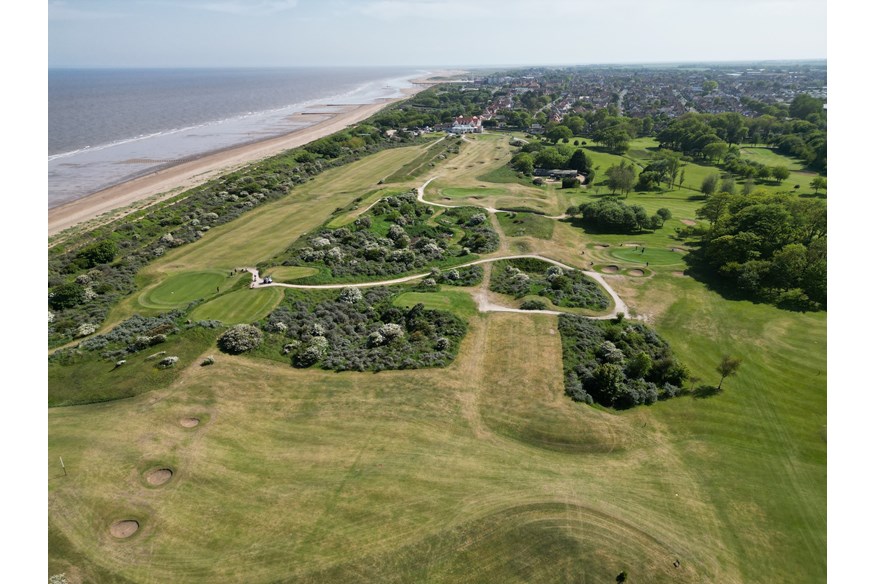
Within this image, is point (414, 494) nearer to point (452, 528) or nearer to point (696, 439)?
point (452, 528)

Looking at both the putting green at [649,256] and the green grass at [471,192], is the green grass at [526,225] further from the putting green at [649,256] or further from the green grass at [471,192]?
the green grass at [471,192]

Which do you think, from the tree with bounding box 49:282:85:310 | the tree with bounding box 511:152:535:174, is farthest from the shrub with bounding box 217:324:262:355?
the tree with bounding box 511:152:535:174

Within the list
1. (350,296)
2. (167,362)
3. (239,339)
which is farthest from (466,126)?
(167,362)

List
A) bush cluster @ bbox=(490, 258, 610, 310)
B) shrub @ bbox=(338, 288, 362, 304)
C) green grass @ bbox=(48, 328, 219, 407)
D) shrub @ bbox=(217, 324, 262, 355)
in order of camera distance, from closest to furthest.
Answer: green grass @ bbox=(48, 328, 219, 407)
shrub @ bbox=(217, 324, 262, 355)
shrub @ bbox=(338, 288, 362, 304)
bush cluster @ bbox=(490, 258, 610, 310)

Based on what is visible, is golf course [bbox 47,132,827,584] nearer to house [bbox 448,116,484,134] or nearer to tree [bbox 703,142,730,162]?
tree [bbox 703,142,730,162]

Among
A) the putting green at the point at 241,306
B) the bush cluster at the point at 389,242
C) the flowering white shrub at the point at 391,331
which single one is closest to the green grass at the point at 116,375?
the putting green at the point at 241,306
